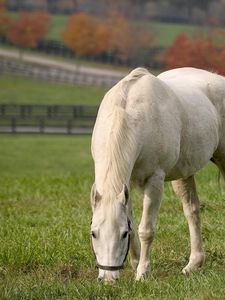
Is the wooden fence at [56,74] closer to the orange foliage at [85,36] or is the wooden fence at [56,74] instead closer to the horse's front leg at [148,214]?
the orange foliage at [85,36]

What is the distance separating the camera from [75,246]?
8.67 metres

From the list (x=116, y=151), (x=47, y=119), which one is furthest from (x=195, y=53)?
(x=116, y=151)

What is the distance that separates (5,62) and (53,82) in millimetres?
8151

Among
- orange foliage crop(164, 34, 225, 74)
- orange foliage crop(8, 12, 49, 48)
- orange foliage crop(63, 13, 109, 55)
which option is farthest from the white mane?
orange foliage crop(8, 12, 49, 48)

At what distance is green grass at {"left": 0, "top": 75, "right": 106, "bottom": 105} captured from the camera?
2327 inches

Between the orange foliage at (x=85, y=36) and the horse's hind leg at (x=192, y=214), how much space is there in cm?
7055

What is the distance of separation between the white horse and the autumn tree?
2845 inches

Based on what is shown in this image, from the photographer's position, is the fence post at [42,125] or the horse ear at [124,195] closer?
the horse ear at [124,195]

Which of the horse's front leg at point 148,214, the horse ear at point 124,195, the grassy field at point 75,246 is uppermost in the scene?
the horse ear at point 124,195

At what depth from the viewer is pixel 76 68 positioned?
76375mm

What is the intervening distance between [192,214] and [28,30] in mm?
73855

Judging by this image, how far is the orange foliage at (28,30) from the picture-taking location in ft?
264

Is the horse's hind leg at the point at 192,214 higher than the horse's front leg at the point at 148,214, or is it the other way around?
the horse's front leg at the point at 148,214

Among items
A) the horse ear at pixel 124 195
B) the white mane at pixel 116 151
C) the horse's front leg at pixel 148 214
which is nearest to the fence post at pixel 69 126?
the horse's front leg at pixel 148 214
